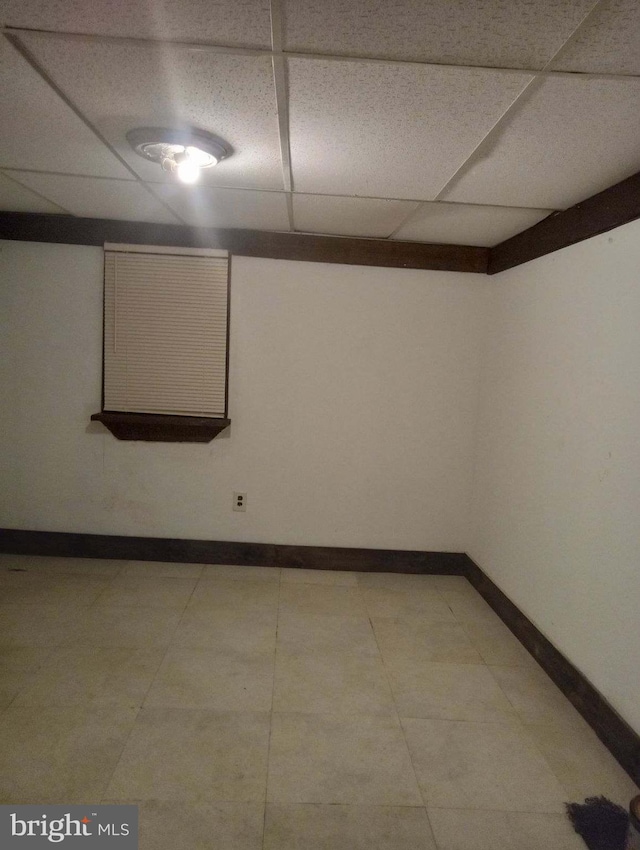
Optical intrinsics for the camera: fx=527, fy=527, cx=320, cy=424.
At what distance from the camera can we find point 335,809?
6.12 feet

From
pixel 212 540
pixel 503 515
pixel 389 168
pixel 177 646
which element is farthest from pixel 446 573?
pixel 389 168

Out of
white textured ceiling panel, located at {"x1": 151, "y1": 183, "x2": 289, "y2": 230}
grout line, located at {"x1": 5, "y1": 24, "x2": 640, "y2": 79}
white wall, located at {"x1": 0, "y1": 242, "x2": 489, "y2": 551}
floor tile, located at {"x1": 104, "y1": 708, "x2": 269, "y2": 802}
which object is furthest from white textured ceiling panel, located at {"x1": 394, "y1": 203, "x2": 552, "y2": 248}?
floor tile, located at {"x1": 104, "y1": 708, "x2": 269, "y2": 802}

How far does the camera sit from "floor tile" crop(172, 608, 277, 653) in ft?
9.39

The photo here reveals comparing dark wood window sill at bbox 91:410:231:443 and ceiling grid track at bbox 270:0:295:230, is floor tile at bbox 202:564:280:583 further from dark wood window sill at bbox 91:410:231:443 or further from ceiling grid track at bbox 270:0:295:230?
ceiling grid track at bbox 270:0:295:230

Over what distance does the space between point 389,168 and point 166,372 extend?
2.18 metres

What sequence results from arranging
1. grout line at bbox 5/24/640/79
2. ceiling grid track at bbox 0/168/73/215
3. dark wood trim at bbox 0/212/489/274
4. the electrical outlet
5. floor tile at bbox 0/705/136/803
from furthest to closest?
the electrical outlet → dark wood trim at bbox 0/212/489/274 → ceiling grid track at bbox 0/168/73/215 → floor tile at bbox 0/705/136/803 → grout line at bbox 5/24/640/79

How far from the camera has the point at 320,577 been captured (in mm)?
3834

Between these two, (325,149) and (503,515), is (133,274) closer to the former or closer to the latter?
(325,149)

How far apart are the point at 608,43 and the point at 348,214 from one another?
186cm

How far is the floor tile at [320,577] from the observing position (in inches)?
148

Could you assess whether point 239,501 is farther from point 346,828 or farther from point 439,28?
point 439,28

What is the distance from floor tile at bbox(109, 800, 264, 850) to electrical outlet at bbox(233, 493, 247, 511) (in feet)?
7.13

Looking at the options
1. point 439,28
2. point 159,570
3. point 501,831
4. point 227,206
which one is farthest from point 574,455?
point 159,570
